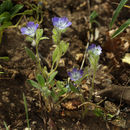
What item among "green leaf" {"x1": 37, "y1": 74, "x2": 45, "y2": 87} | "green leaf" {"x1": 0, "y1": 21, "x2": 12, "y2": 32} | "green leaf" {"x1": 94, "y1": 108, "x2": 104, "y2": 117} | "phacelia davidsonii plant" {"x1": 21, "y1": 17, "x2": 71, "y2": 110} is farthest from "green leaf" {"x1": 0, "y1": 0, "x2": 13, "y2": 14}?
Result: "green leaf" {"x1": 94, "y1": 108, "x2": 104, "y2": 117}

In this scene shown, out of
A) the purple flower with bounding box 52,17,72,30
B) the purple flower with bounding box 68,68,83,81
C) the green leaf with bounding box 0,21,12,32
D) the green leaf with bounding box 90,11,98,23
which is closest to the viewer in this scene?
the purple flower with bounding box 52,17,72,30

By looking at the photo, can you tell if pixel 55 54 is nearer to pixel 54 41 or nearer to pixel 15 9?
pixel 54 41

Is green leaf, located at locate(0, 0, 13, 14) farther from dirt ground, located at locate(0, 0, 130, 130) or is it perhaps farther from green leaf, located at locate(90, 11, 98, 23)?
green leaf, located at locate(90, 11, 98, 23)

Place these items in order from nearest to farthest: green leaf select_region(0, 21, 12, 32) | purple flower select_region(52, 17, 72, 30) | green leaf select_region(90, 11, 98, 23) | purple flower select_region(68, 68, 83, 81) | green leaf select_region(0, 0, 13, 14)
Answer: purple flower select_region(52, 17, 72, 30)
purple flower select_region(68, 68, 83, 81)
green leaf select_region(0, 21, 12, 32)
green leaf select_region(0, 0, 13, 14)
green leaf select_region(90, 11, 98, 23)

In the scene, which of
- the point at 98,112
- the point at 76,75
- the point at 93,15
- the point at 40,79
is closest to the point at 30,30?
the point at 40,79

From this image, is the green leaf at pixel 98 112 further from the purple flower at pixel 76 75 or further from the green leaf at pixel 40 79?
the green leaf at pixel 40 79

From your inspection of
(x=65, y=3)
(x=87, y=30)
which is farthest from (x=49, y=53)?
(x=65, y=3)

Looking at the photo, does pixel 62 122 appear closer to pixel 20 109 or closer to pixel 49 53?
pixel 20 109
